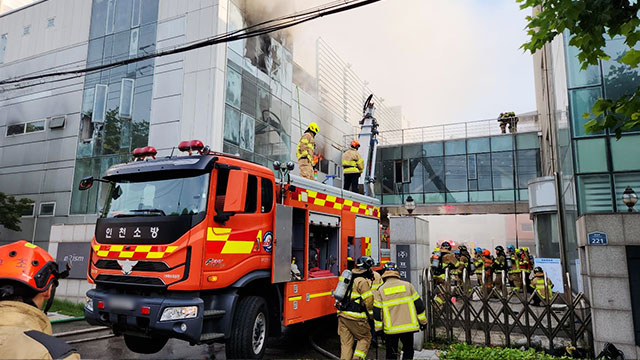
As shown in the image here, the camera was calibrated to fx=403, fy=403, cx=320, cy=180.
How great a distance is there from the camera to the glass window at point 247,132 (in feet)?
48.7

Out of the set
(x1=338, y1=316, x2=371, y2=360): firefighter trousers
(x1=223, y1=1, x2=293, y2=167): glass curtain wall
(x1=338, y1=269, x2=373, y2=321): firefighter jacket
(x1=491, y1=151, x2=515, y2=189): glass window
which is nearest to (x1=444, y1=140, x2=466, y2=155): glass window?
(x1=491, y1=151, x2=515, y2=189): glass window

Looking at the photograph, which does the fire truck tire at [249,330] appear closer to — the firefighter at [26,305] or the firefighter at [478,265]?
the firefighter at [26,305]

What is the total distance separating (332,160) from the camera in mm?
23500

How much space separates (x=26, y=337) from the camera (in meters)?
1.67

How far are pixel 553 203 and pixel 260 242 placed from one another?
13361 millimetres

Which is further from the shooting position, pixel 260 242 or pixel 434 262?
pixel 434 262

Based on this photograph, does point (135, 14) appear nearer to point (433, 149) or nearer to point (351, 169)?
point (351, 169)

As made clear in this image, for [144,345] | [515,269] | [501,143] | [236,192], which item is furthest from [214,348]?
[501,143]

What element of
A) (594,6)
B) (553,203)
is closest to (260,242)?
(594,6)

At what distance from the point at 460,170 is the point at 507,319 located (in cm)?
1620

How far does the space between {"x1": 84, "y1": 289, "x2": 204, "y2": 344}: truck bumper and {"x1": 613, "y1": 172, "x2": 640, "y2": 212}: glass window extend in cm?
783

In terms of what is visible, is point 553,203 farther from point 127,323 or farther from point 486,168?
point 127,323

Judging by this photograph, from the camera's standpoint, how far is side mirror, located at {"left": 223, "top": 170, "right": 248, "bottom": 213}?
5.43 m

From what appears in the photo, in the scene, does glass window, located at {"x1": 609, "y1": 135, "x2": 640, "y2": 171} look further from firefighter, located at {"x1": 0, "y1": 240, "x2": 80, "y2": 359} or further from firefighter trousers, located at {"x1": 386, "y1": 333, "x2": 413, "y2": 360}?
firefighter, located at {"x1": 0, "y1": 240, "x2": 80, "y2": 359}
